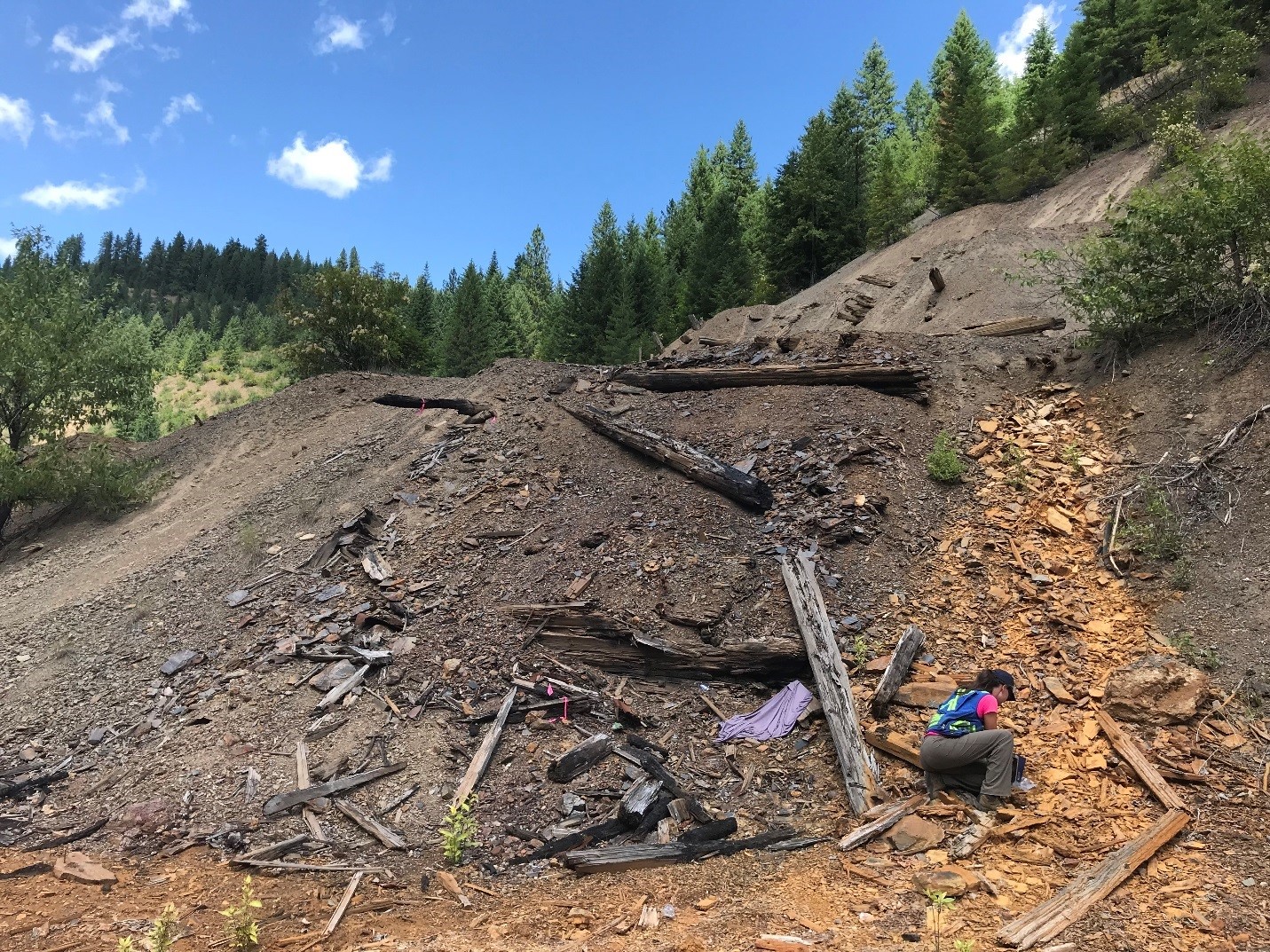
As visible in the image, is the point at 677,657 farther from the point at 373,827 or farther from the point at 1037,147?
the point at 1037,147

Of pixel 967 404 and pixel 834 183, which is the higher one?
pixel 834 183

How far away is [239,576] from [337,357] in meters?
22.0

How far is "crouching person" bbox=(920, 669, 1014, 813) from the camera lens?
5.38 meters

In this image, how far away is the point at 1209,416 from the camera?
28.1 feet

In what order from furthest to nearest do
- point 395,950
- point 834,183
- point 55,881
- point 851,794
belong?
point 834,183 < point 851,794 < point 55,881 < point 395,950

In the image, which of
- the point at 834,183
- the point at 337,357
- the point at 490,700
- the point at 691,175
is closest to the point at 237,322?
the point at 691,175

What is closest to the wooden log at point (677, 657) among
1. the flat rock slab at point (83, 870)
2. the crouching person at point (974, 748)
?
the crouching person at point (974, 748)

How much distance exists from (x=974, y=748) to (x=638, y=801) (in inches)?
109

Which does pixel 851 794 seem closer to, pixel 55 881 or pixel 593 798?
pixel 593 798

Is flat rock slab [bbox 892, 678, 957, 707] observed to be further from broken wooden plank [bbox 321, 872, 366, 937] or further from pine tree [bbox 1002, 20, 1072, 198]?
pine tree [bbox 1002, 20, 1072, 198]

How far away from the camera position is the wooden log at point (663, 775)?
5738 mm

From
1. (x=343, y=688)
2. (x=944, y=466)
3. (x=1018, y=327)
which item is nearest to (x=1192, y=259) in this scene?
(x=1018, y=327)

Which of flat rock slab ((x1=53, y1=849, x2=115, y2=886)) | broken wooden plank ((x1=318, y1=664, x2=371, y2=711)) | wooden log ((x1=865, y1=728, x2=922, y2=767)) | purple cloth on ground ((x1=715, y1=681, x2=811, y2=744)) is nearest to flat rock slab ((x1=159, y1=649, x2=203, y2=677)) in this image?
broken wooden plank ((x1=318, y1=664, x2=371, y2=711))

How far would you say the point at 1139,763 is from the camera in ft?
17.8
